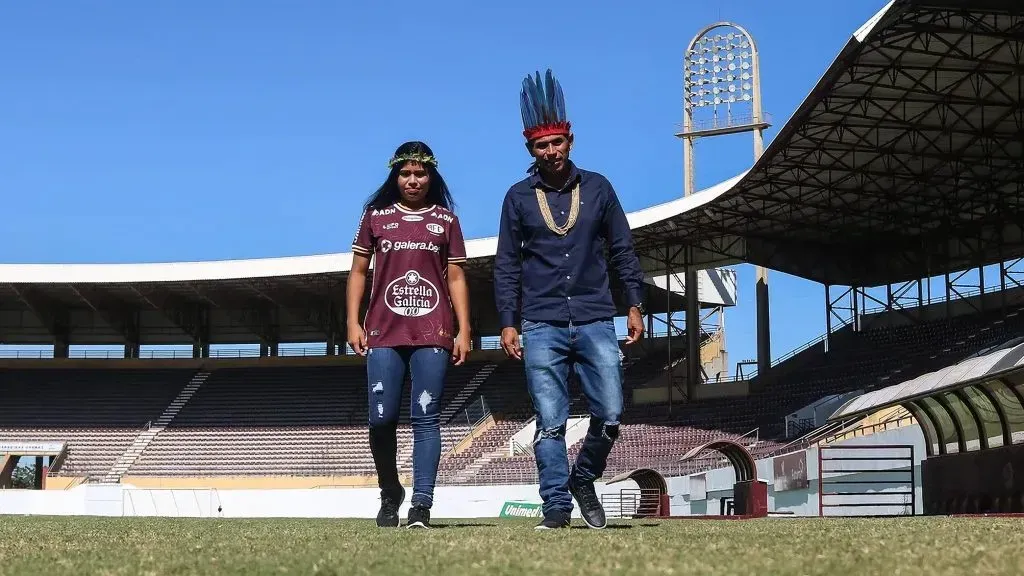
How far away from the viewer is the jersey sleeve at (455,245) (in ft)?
22.1

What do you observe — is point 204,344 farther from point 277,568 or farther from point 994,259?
point 277,568

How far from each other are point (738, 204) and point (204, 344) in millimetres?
24703

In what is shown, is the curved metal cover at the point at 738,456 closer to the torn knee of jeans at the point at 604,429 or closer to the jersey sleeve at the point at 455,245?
the jersey sleeve at the point at 455,245

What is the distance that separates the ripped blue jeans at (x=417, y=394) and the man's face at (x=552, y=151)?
1164mm

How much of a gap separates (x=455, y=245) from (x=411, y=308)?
1.75 ft

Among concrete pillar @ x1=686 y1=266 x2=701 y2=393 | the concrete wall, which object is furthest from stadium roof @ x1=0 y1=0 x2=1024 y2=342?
the concrete wall

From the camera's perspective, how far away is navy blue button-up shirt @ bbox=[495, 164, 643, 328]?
20.0 ft

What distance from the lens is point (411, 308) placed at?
6473 millimetres

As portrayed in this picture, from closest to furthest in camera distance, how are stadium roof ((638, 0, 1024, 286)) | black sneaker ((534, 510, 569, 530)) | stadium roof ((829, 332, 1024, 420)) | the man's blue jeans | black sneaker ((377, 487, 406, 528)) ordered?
black sneaker ((534, 510, 569, 530)), the man's blue jeans, black sneaker ((377, 487, 406, 528)), stadium roof ((829, 332, 1024, 420)), stadium roof ((638, 0, 1024, 286))

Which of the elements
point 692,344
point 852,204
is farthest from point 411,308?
point 692,344

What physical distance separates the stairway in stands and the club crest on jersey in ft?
118

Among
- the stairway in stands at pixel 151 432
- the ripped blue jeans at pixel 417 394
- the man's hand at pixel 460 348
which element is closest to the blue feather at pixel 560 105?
the man's hand at pixel 460 348

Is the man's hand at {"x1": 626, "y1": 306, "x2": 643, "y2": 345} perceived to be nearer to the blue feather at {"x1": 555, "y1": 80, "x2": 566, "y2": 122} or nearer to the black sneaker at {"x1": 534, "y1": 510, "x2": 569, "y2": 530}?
the black sneaker at {"x1": 534, "y1": 510, "x2": 569, "y2": 530}

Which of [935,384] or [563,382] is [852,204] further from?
[563,382]
